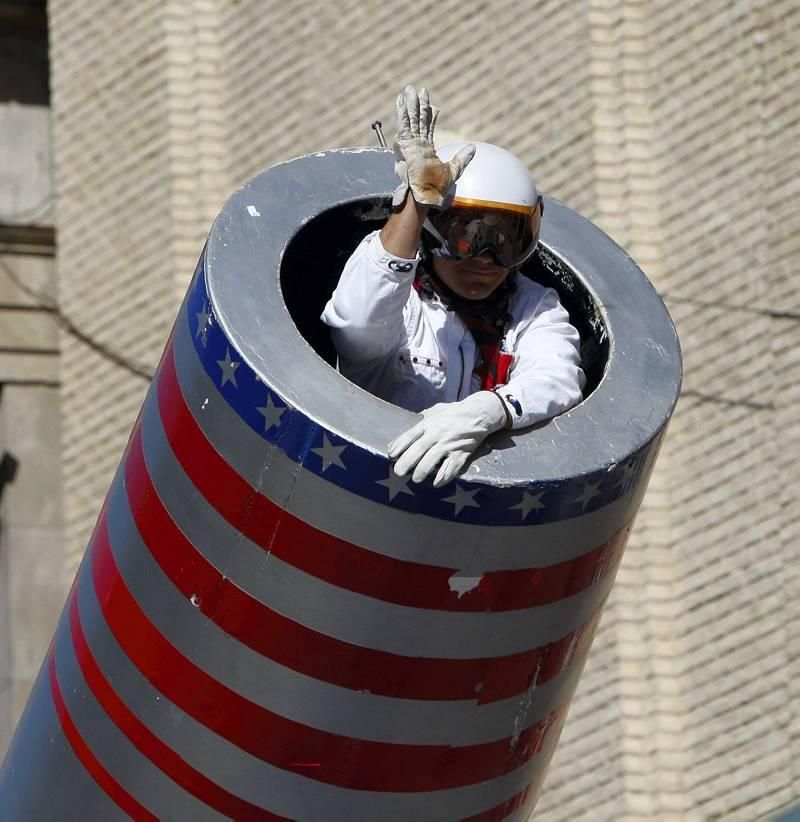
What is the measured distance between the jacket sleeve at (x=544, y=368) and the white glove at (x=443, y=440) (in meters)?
0.12

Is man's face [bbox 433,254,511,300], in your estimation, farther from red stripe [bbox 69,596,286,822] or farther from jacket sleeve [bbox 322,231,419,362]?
red stripe [bbox 69,596,286,822]

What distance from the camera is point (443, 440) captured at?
381cm

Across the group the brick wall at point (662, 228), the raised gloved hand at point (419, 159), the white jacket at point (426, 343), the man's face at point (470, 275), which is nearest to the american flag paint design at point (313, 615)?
the white jacket at point (426, 343)

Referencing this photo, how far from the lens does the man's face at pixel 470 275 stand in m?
4.53

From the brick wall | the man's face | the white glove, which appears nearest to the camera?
the white glove

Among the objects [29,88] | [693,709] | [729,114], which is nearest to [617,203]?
[729,114]

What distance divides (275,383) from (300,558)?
0.31 meters

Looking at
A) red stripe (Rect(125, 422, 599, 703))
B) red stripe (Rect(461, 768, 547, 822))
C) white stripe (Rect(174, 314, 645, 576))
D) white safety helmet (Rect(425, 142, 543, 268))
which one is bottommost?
red stripe (Rect(461, 768, 547, 822))

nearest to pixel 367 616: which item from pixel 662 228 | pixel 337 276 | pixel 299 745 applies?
pixel 299 745

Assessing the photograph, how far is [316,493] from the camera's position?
3852 millimetres

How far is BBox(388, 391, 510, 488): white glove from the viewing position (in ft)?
12.4

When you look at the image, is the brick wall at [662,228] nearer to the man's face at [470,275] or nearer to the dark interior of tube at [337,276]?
the dark interior of tube at [337,276]

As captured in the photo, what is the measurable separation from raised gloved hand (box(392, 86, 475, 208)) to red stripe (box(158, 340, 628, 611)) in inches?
24.0

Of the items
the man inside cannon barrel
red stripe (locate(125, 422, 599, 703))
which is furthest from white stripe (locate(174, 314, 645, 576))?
red stripe (locate(125, 422, 599, 703))
